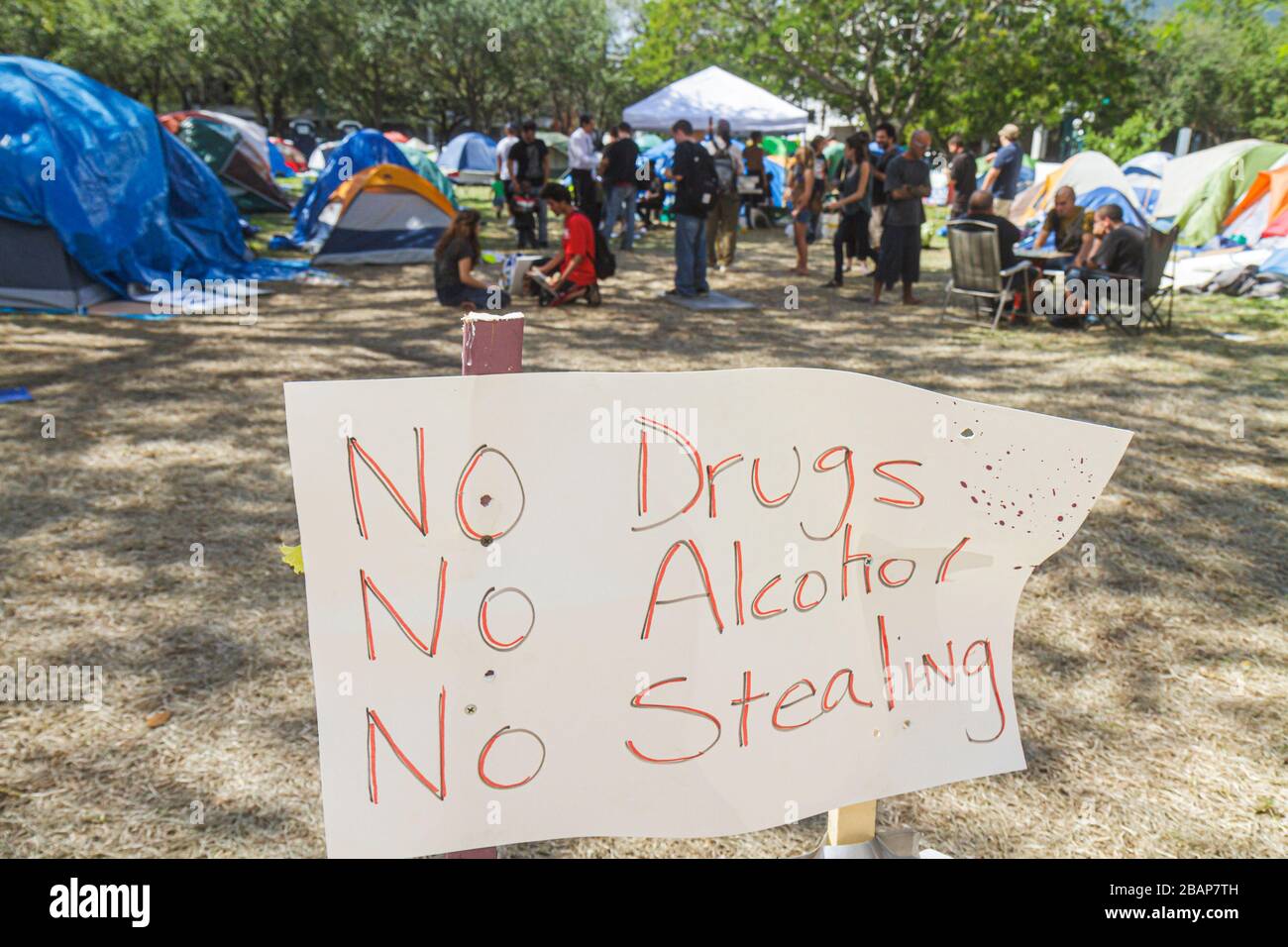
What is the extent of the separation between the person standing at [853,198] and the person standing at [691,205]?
1.40m

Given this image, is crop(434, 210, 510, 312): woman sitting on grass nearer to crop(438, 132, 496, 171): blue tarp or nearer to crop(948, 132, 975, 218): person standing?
crop(948, 132, 975, 218): person standing

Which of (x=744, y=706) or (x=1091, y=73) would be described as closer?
(x=744, y=706)

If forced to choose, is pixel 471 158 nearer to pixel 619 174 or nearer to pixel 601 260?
pixel 619 174

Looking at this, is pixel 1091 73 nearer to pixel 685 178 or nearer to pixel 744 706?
pixel 685 178

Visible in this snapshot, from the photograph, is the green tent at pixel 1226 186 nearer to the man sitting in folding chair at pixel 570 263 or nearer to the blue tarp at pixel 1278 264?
the blue tarp at pixel 1278 264

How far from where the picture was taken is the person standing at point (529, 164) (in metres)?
12.7

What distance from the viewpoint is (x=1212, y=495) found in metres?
4.95

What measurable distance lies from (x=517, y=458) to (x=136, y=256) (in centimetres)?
948

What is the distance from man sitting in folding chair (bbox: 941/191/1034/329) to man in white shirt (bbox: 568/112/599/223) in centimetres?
420

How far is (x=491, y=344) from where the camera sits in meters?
1.52

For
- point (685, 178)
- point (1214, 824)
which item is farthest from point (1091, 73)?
point (1214, 824)

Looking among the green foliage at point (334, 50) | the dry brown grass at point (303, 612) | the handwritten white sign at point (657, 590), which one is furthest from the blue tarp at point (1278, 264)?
the green foliage at point (334, 50)

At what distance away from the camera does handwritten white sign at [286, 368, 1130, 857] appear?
147cm

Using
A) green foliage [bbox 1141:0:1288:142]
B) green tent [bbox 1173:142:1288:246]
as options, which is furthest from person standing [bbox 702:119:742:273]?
green foliage [bbox 1141:0:1288:142]
